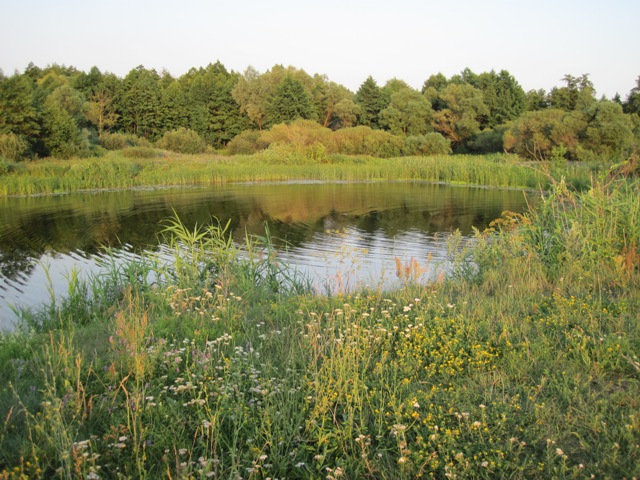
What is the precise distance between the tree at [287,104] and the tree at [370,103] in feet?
20.1

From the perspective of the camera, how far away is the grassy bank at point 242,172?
24.7m

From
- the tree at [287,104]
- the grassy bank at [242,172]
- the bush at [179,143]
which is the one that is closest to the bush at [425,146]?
the grassy bank at [242,172]

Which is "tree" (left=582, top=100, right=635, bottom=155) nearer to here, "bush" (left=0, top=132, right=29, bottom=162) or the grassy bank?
the grassy bank

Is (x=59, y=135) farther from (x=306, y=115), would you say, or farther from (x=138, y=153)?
(x=306, y=115)

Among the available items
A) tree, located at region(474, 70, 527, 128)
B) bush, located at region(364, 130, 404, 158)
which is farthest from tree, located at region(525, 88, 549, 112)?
bush, located at region(364, 130, 404, 158)

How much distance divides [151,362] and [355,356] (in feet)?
4.86

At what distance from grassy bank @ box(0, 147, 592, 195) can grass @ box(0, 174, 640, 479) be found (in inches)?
683

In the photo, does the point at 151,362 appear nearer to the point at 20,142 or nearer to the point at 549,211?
the point at 549,211

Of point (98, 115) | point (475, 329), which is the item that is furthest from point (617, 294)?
point (98, 115)

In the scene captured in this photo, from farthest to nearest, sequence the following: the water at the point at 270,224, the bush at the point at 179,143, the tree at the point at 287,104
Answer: the tree at the point at 287,104 → the bush at the point at 179,143 → the water at the point at 270,224

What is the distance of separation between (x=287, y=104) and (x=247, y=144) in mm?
9180

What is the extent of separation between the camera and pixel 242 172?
31656 mm

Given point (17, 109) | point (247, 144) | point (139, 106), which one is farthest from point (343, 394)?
point (139, 106)

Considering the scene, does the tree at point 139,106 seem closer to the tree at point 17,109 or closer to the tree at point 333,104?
the tree at point 333,104
